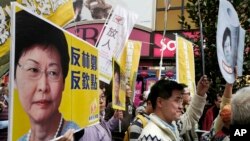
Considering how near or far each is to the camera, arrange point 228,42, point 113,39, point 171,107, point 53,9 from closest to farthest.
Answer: point 171,107 → point 53,9 → point 228,42 → point 113,39

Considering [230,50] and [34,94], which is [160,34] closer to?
[230,50]

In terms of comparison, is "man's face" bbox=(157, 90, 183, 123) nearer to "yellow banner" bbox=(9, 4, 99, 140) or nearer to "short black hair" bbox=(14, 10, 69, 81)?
"yellow banner" bbox=(9, 4, 99, 140)

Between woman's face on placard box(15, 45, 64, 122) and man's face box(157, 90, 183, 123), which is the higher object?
woman's face on placard box(15, 45, 64, 122)

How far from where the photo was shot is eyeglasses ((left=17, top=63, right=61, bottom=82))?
1.68 metres

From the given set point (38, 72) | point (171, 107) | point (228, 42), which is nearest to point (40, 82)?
point (38, 72)

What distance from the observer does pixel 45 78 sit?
1.84m

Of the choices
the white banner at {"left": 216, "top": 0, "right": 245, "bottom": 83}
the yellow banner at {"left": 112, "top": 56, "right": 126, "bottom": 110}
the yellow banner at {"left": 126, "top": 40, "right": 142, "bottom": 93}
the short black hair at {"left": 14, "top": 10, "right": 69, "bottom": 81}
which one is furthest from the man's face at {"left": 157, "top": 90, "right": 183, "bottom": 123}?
the yellow banner at {"left": 126, "top": 40, "right": 142, "bottom": 93}

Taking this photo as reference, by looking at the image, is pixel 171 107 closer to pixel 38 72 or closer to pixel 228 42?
pixel 228 42

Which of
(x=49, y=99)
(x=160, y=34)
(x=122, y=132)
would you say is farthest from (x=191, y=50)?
(x=160, y=34)

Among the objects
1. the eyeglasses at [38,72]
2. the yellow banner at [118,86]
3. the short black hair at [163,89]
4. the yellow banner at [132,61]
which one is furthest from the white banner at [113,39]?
the eyeglasses at [38,72]

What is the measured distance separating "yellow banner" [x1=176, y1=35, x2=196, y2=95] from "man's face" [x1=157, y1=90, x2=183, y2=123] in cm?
208

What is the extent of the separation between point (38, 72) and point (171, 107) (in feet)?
4.26

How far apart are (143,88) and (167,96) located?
8.73m

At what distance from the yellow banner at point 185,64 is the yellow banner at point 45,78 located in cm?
267
